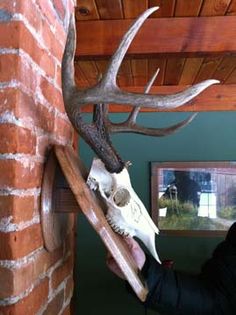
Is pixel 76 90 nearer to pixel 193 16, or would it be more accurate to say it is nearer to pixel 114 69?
pixel 114 69

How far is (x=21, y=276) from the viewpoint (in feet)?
2.59

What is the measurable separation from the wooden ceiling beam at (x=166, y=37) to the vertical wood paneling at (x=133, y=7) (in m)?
0.06

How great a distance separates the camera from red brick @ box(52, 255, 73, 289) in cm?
106

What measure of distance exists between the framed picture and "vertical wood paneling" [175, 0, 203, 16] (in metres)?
1.70

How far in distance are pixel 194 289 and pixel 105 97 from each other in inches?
30.1

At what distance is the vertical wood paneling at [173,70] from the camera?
2604 millimetres

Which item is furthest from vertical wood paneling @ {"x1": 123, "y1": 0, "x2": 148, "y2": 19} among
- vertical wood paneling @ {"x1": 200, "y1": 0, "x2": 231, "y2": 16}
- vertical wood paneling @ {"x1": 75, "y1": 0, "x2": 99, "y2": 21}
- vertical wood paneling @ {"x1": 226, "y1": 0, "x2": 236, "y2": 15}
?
vertical wood paneling @ {"x1": 226, "y1": 0, "x2": 236, "y2": 15}

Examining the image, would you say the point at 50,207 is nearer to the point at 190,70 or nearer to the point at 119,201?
the point at 119,201

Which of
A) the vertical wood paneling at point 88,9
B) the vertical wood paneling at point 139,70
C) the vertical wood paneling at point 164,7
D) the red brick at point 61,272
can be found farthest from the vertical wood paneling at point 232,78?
the red brick at point 61,272

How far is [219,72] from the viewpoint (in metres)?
2.91

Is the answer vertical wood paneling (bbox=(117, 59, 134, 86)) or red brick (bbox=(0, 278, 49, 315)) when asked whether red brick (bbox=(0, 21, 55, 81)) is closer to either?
red brick (bbox=(0, 278, 49, 315))

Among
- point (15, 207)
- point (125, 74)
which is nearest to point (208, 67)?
point (125, 74)

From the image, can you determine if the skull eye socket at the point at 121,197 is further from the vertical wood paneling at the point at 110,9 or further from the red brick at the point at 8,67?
the vertical wood paneling at the point at 110,9

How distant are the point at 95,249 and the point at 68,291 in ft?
7.28
